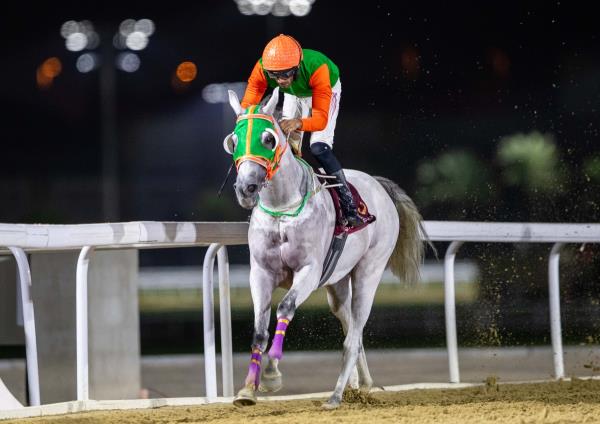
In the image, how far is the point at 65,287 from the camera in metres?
5.46

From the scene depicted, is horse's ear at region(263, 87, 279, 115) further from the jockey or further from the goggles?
the goggles

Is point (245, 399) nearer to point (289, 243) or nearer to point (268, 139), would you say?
point (289, 243)

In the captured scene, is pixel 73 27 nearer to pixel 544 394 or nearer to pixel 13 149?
pixel 13 149

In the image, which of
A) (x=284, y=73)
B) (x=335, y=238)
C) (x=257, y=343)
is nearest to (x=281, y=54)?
(x=284, y=73)

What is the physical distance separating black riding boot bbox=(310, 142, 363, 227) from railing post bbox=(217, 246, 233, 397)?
698mm

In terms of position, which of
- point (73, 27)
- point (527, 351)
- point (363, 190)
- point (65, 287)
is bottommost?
point (527, 351)

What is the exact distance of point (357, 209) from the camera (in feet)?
16.9

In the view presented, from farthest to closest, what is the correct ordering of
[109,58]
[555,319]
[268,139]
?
[109,58] < [555,319] < [268,139]

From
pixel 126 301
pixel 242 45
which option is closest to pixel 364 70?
pixel 242 45

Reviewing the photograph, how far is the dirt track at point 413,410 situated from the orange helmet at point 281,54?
5.10 ft

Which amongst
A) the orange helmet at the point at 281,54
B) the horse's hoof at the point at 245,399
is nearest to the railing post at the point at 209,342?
the horse's hoof at the point at 245,399

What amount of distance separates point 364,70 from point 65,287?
24452 mm

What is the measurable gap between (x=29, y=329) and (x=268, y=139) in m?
1.29

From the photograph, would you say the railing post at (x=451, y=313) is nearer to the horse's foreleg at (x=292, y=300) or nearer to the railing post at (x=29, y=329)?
the horse's foreleg at (x=292, y=300)
